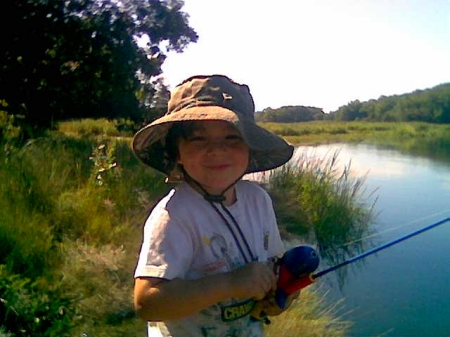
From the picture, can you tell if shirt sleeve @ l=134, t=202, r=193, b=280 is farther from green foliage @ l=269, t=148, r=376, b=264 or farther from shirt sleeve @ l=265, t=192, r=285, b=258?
green foliage @ l=269, t=148, r=376, b=264

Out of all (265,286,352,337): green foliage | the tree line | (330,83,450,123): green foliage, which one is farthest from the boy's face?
(330,83,450,123): green foliage

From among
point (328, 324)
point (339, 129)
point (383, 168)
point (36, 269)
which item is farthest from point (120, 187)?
point (339, 129)

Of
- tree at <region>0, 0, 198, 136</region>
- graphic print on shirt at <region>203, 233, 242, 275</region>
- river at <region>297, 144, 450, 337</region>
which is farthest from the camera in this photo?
tree at <region>0, 0, 198, 136</region>

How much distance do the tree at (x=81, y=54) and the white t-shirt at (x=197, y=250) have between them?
10899mm

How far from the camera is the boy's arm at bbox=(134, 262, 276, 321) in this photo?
4.89 feet

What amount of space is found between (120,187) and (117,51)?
6.87 metres

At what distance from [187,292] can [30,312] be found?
1.82m

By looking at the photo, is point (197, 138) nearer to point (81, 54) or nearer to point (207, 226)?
point (207, 226)

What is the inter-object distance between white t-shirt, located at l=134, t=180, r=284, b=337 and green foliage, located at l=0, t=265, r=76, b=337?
4.81 ft

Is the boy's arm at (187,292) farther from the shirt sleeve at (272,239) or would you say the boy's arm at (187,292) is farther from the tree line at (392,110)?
the tree line at (392,110)

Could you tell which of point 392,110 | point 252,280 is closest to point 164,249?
point 252,280

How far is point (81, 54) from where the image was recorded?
12750 mm

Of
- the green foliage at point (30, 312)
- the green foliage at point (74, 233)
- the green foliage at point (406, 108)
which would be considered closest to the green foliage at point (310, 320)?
the green foliage at point (74, 233)

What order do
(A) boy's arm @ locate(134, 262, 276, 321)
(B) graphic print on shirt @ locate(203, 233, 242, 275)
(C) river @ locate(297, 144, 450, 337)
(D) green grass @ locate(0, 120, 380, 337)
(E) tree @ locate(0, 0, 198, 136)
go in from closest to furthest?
(A) boy's arm @ locate(134, 262, 276, 321) < (B) graphic print on shirt @ locate(203, 233, 242, 275) < (D) green grass @ locate(0, 120, 380, 337) < (C) river @ locate(297, 144, 450, 337) < (E) tree @ locate(0, 0, 198, 136)
